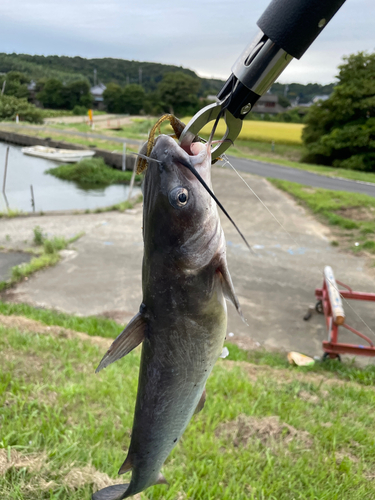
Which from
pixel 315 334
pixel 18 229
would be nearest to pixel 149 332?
pixel 315 334

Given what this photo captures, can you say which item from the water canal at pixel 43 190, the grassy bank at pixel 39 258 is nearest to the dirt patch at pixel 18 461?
the grassy bank at pixel 39 258

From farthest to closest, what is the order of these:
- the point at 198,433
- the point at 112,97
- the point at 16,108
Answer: the point at 112,97, the point at 16,108, the point at 198,433

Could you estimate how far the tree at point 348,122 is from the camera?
2464 centimetres

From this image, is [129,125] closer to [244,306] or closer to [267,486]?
[244,306]

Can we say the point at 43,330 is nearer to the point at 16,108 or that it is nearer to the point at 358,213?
the point at 16,108

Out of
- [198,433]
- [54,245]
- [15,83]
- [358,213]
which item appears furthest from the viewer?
[358,213]

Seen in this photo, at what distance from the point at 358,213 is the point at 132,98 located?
1839 centimetres

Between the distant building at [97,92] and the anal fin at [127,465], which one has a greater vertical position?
the distant building at [97,92]

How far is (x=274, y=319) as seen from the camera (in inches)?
279

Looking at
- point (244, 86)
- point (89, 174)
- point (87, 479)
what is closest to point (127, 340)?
point (244, 86)

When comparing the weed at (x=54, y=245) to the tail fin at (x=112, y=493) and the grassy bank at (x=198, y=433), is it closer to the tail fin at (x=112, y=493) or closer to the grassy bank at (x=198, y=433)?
the grassy bank at (x=198, y=433)

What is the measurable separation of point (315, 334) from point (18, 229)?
9.43 metres

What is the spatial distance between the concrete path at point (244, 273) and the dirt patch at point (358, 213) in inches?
46.7

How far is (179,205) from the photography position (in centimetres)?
128
